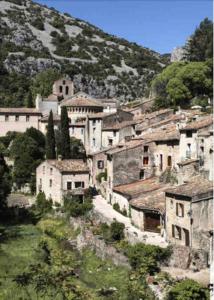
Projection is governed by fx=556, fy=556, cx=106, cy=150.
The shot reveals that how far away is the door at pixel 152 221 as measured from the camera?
143ft

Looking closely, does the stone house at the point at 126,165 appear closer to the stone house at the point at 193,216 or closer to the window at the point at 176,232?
the stone house at the point at 193,216

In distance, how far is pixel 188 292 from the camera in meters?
29.2

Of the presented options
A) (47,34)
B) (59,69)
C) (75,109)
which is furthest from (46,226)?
(47,34)

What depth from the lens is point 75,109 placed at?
274ft

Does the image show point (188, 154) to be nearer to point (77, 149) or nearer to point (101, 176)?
point (101, 176)

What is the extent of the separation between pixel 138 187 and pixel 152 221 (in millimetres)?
7175

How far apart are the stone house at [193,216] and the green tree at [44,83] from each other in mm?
76183

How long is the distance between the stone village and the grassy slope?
14.2 feet

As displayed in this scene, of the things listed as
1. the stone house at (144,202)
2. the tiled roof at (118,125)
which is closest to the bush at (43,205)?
the stone house at (144,202)

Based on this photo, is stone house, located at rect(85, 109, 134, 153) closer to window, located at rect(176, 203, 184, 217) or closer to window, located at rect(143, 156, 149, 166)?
window, located at rect(143, 156, 149, 166)

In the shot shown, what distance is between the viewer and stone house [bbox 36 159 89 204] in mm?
56281

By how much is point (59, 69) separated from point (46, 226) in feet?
323

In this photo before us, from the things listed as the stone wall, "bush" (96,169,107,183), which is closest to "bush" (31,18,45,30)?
"bush" (96,169,107,183)

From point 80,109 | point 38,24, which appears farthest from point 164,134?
point 38,24
